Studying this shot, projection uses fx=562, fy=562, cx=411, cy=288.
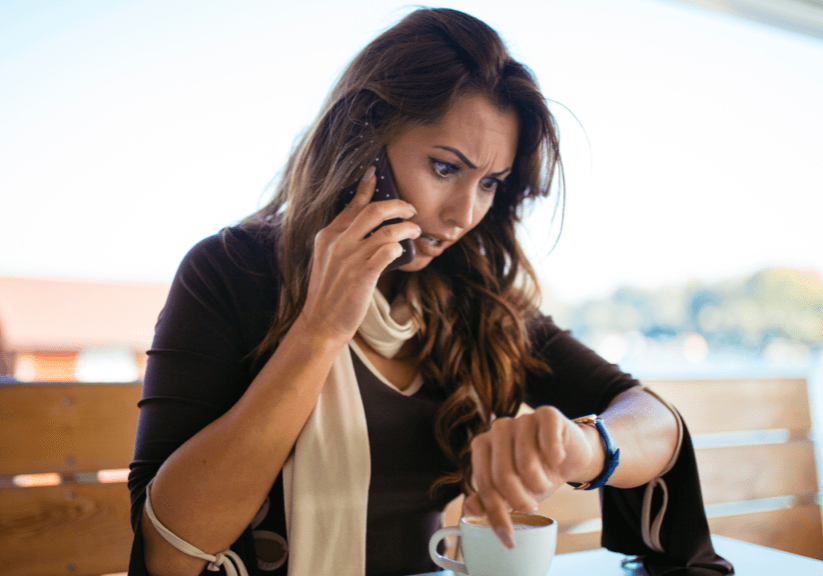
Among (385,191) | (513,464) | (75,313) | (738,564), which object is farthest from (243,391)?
(75,313)

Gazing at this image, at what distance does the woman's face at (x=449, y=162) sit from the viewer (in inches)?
32.8

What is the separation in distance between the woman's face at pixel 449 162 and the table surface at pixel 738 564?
1.61 ft

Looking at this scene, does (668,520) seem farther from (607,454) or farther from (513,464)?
(513,464)

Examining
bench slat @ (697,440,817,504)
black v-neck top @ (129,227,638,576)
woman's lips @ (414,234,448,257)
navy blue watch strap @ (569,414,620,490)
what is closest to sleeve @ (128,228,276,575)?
black v-neck top @ (129,227,638,576)

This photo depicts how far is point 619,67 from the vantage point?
204 centimetres

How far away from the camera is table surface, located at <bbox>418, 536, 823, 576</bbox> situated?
0.69 meters

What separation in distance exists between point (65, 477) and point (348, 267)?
842mm

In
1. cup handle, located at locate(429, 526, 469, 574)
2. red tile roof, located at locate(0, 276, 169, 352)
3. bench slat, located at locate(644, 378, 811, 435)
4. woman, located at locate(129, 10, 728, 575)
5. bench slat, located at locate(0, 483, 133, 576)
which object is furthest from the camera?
bench slat, located at locate(644, 378, 811, 435)

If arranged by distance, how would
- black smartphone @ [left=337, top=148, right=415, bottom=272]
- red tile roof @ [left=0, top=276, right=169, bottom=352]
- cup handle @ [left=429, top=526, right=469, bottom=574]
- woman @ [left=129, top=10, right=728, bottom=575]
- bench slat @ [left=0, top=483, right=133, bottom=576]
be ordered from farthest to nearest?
red tile roof @ [left=0, top=276, right=169, bottom=352] < bench slat @ [left=0, top=483, right=133, bottom=576] < black smartphone @ [left=337, top=148, right=415, bottom=272] < woman @ [left=129, top=10, right=728, bottom=575] < cup handle @ [left=429, top=526, right=469, bottom=574]

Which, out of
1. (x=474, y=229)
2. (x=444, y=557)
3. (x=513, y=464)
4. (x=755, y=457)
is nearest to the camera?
(x=513, y=464)

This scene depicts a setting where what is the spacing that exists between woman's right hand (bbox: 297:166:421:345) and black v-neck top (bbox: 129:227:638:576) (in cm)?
14

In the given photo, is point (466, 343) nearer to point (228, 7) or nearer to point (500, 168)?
point (500, 168)

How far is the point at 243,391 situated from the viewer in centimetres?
81

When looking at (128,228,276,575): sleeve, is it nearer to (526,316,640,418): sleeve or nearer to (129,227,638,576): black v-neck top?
(129,227,638,576): black v-neck top
